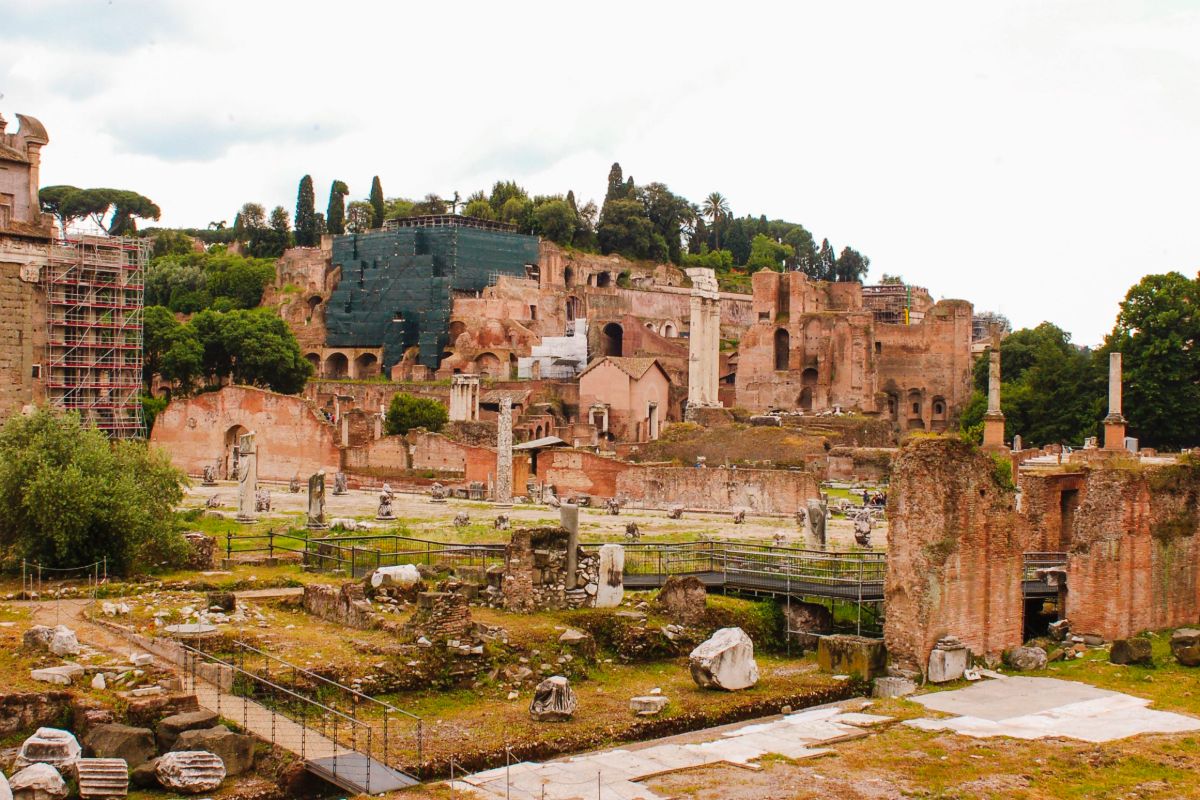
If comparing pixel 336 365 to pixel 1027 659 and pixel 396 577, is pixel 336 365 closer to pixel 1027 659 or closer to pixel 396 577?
pixel 396 577

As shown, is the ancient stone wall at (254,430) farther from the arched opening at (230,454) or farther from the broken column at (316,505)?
the broken column at (316,505)

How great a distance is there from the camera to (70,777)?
1054cm

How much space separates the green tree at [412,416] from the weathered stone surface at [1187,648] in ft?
123

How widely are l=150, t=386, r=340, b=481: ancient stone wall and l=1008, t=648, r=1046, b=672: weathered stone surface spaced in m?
32.7

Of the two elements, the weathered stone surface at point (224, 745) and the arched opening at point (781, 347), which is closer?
the weathered stone surface at point (224, 745)

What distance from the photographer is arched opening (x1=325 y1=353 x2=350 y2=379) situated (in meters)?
76.2

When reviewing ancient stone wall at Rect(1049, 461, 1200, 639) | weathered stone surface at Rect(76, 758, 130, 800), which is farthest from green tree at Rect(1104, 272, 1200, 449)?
weathered stone surface at Rect(76, 758, 130, 800)

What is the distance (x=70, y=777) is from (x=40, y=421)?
43.6ft

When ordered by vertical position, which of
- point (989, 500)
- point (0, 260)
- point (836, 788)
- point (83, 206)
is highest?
point (83, 206)

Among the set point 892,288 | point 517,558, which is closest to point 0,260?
point 517,558

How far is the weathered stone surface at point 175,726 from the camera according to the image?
11.2 metres

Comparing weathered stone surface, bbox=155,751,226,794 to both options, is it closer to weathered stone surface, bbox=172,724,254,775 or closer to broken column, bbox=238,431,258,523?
weathered stone surface, bbox=172,724,254,775

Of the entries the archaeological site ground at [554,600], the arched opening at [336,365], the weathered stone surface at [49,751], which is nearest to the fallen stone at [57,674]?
the archaeological site ground at [554,600]

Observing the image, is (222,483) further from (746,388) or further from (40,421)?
(746,388)
